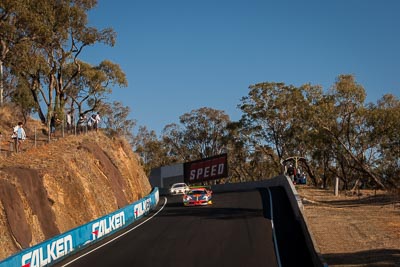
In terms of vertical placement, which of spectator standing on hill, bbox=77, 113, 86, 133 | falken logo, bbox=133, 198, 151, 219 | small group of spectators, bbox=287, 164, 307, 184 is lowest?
falken logo, bbox=133, 198, 151, 219

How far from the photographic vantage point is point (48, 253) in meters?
19.1

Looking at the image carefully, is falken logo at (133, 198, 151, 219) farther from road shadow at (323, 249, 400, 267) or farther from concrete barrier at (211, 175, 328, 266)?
road shadow at (323, 249, 400, 267)

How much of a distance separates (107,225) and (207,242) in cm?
644

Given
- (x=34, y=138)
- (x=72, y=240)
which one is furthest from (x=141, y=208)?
(x=72, y=240)

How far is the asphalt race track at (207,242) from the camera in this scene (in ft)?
61.6

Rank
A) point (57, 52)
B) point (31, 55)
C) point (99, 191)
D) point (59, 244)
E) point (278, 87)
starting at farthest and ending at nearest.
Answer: point (278, 87), point (57, 52), point (31, 55), point (99, 191), point (59, 244)

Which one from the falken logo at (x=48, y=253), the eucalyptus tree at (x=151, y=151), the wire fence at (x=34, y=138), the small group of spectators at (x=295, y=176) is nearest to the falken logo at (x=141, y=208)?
the wire fence at (x=34, y=138)

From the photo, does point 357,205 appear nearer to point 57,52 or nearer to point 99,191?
point 99,191

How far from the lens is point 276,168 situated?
8206cm

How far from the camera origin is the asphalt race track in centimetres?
1877

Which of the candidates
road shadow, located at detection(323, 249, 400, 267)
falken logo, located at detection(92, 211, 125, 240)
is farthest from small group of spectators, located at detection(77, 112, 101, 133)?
road shadow, located at detection(323, 249, 400, 267)

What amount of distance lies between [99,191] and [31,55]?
12.0m

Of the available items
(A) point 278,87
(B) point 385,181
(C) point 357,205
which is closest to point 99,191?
(C) point 357,205

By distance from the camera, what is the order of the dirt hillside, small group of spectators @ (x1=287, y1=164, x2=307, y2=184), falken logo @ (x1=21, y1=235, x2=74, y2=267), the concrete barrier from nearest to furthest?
falken logo @ (x1=21, y1=235, x2=74, y2=267) < the concrete barrier < the dirt hillside < small group of spectators @ (x1=287, y1=164, x2=307, y2=184)
